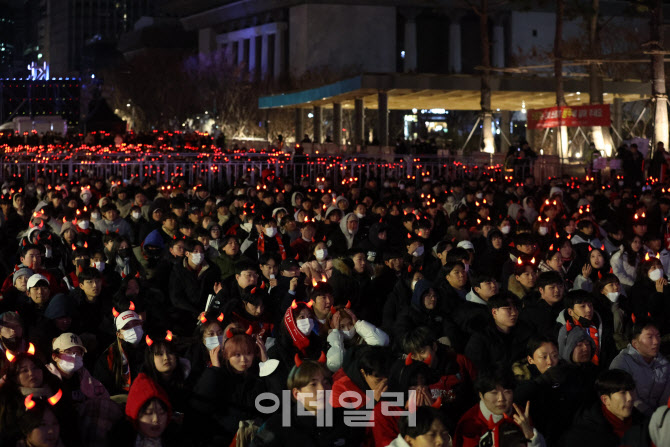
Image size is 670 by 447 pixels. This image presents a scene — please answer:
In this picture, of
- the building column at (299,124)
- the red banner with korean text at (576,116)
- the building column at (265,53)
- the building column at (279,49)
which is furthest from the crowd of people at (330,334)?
the building column at (265,53)

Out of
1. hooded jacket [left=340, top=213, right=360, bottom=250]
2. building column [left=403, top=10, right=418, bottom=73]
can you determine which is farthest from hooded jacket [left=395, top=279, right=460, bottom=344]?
building column [left=403, top=10, right=418, bottom=73]

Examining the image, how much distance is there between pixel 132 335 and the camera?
26.7 ft

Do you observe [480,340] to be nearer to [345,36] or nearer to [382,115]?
[382,115]

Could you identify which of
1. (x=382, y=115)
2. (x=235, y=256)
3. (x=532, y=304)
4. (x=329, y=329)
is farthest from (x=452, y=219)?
(x=382, y=115)

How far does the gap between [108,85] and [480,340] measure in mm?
91780

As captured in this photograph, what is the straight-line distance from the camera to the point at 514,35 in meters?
92.6

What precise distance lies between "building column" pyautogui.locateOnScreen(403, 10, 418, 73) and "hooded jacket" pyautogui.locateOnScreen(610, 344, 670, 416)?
3273 inches

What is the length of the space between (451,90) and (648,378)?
119 ft

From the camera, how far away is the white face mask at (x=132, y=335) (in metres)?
8.15

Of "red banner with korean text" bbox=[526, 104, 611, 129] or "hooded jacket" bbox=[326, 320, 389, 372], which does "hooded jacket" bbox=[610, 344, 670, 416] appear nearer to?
"hooded jacket" bbox=[326, 320, 389, 372]

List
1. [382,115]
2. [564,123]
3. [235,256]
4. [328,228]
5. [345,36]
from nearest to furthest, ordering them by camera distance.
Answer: [235,256] < [328,228] < [564,123] < [382,115] < [345,36]

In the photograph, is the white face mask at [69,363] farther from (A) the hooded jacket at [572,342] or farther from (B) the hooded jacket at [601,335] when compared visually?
(B) the hooded jacket at [601,335]

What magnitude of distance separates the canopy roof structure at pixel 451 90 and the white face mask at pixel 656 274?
3077cm

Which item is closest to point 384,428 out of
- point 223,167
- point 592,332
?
point 592,332
